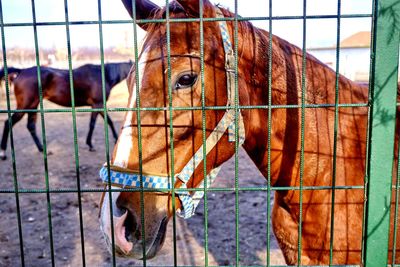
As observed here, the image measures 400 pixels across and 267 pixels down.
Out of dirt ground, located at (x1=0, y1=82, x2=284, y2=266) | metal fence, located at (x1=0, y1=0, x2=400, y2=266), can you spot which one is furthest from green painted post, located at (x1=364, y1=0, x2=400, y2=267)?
dirt ground, located at (x1=0, y1=82, x2=284, y2=266)

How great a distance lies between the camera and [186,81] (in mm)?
1666

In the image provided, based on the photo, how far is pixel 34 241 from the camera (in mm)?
4301

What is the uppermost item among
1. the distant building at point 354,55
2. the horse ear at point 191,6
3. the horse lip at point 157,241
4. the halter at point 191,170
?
the distant building at point 354,55

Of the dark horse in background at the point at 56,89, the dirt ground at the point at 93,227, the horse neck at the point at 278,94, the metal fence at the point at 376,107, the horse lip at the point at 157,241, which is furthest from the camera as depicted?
the dark horse in background at the point at 56,89

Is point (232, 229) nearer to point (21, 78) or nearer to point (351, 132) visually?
point (351, 132)

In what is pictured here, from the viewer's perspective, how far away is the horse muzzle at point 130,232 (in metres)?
1.53

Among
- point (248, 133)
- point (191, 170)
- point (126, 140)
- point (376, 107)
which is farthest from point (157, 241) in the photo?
point (376, 107)

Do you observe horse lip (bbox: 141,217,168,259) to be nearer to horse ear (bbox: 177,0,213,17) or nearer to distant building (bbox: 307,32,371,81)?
horse ear (bbox: 177,0,213,17)

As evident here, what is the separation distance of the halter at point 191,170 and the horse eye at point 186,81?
169 millimetres

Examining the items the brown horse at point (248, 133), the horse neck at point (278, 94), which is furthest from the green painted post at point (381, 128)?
the horse neck at point (278, 94)

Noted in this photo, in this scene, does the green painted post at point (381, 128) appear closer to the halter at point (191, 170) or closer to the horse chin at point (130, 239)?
the halter at point (191, 170)

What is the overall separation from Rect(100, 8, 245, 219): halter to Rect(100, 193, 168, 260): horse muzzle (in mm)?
108

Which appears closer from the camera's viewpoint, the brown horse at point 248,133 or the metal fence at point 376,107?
the metal fence at point 376,107

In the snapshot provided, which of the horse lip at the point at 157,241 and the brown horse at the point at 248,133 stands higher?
the brown horse at the point at 248,133
